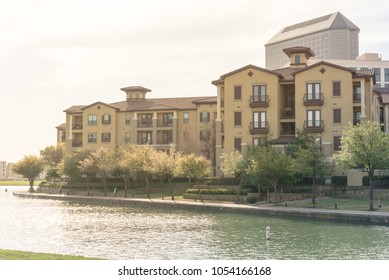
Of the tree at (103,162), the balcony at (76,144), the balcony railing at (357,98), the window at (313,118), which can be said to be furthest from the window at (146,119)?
the balcony railing at (357,98)

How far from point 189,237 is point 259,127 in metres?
44.1

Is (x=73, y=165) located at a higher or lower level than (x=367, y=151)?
lower

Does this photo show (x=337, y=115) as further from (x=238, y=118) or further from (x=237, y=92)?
(x=237, y=92)

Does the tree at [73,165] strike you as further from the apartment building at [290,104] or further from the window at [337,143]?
the window at [337,143]

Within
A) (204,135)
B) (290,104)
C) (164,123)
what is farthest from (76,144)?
(290,104)

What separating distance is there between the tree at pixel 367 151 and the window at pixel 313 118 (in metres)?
21.7

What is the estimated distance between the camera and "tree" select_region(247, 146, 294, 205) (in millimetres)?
59281

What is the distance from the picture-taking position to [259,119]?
80062mm

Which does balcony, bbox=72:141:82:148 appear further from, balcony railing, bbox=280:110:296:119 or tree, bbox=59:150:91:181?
balcony railing, bbox=280:110:296:119

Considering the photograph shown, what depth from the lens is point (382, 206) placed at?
54594 millimetres

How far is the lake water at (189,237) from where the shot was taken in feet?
103

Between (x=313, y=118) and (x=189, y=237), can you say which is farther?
(x=313, y=118)
